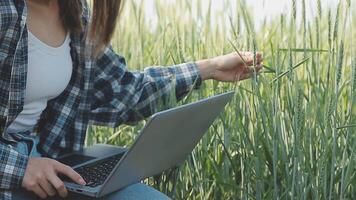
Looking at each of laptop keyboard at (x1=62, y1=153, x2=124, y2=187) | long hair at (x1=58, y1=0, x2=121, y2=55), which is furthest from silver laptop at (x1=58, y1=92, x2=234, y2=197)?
long hair at (x1=58, y1=0, x2=121, y2=55)

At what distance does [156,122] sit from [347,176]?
0.42 meters

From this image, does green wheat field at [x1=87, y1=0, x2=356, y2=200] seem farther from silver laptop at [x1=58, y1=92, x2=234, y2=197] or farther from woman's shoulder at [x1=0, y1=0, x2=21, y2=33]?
woman's shoulder at [x1=0, y1=0, x2=21, y2=33]

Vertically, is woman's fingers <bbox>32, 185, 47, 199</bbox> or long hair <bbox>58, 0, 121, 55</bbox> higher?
long hair <bbox>58, 0, 121, 55</bbox>

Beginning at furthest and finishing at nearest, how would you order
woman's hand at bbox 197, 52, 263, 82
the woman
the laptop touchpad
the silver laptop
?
woman's hand at bbox 197, 52, 263, 82 < the laptop touchpad < the woman < the silver laptop

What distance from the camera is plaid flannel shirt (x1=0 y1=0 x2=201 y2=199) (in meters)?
1.61

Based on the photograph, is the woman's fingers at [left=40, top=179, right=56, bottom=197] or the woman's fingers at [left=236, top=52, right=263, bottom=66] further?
the woman's fingers at [left=236, top=52, right=263, bottom=66]

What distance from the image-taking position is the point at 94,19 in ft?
5.99

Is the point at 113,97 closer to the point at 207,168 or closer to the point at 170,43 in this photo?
the point at 207,168

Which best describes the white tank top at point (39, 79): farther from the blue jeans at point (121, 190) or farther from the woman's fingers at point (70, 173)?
the woman's fingers at point (70, 173)

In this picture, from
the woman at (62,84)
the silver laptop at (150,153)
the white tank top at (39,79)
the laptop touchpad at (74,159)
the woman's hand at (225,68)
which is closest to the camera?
the silver laptop at (150,153)

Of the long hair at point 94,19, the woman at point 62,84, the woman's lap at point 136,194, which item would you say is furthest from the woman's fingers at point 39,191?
the long hair at point 94,19

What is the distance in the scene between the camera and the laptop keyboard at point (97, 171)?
1.57 meters

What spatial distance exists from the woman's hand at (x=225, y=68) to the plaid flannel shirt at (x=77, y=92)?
0.02 metres

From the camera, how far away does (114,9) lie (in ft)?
6.11
